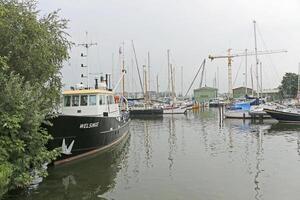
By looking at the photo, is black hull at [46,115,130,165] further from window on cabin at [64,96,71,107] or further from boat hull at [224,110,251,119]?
boat hull at [224,110,251,119]

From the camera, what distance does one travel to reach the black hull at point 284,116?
45.7m

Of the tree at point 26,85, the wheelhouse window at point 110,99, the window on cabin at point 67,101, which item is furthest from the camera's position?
the wheelhouse window at point 110,99

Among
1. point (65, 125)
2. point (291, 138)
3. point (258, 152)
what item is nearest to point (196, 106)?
point (291, 138)

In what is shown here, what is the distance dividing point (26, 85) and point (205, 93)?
123 metres

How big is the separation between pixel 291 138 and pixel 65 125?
19.5 metres

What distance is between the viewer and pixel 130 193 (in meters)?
13.8

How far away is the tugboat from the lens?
18.0 m

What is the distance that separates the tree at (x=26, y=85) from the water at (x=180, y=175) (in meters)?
2.05

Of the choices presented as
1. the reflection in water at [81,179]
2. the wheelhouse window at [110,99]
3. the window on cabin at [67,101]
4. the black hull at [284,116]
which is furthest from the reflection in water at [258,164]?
the black hull at [284,116]

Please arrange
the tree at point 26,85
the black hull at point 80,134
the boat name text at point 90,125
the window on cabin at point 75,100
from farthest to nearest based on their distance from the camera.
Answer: the window on cabin at point 75,100
the boat name text at point 90,125
the black hull at point 80,134
the tree at point 26,85

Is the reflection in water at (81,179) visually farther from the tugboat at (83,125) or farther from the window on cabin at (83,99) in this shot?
the window on cabin at (83,99)

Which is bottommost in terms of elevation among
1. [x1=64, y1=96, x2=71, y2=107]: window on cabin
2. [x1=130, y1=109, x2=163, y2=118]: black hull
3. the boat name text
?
[x1=130, y1=109, x2=163, y2=118]: black hull

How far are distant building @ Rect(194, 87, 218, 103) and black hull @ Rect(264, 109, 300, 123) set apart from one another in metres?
82.4

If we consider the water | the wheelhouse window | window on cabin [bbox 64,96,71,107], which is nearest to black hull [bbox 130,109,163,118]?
the wheelhouse window
